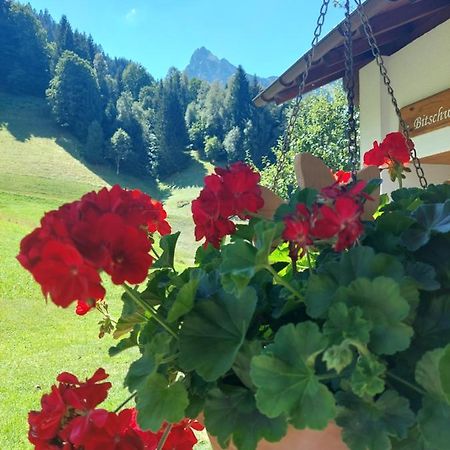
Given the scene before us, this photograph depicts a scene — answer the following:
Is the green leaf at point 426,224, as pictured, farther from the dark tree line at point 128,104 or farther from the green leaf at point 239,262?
the dark tree line at point 128,104

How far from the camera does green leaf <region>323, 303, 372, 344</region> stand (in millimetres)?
271

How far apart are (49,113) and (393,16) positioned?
1028 inches

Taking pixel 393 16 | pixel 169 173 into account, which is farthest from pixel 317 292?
pixel 169 173

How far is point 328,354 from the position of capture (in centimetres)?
26

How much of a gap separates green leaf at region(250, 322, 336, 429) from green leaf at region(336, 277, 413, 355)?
3 cm

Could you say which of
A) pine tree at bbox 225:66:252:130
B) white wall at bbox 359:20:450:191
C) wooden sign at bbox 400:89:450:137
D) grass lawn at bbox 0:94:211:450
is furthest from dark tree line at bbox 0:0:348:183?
wooden sign at bbox 400:89:450:137

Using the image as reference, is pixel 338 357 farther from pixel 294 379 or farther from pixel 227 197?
pixel 227 197

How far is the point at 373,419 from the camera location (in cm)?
30

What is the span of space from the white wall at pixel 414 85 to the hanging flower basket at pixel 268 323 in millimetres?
1341

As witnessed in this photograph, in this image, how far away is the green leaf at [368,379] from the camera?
27 cm

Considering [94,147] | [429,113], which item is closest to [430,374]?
[429,113]

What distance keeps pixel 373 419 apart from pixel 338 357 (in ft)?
0.22

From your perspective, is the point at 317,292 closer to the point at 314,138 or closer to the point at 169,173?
the point at 314,138

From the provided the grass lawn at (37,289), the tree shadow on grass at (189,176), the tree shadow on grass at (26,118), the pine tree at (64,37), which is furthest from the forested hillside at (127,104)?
the grass lawn at (37,289)
